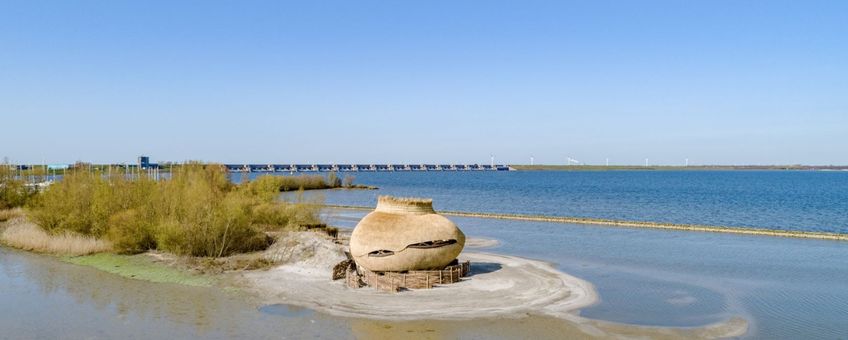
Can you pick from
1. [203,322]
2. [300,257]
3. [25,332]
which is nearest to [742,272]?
[300,257]

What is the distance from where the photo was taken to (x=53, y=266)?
21.8 meters

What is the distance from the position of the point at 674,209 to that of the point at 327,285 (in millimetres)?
43056

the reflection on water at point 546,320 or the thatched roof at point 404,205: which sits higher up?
the thatched roof at point 404,205

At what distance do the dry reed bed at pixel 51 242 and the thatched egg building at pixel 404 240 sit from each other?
12.7m

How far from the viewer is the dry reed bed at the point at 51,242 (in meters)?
24.2

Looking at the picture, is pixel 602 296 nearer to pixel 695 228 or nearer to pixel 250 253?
pixel 250 253

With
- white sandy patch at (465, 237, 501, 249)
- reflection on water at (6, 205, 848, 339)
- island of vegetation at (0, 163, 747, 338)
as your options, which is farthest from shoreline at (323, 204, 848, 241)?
island of vegetation at (0, 163, 747, 338)

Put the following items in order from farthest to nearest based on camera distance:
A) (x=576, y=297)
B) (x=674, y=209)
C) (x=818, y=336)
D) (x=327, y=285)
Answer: (x=674, y=209), (x=327, y=285), (x=576, y=297), (x=818, y=336)

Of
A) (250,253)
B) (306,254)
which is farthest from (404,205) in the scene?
(250,253)

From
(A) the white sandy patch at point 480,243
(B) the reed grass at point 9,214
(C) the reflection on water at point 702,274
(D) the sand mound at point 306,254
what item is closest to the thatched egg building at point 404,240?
(D) the sand mound at point 306,254

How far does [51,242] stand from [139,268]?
22.2 feet

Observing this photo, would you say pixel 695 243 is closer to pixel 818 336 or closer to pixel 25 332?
pixel 818 336

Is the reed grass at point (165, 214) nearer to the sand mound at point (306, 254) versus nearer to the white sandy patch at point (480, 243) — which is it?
the sand mound at point (306, 254)

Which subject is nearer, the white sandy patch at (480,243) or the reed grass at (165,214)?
the reed grass at (165,214)
